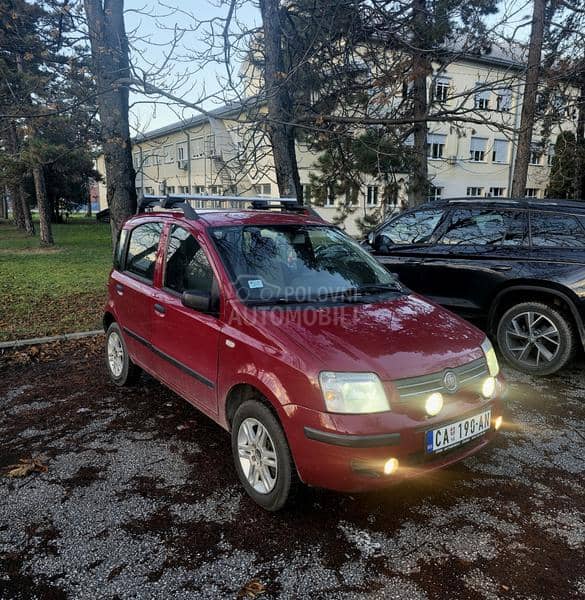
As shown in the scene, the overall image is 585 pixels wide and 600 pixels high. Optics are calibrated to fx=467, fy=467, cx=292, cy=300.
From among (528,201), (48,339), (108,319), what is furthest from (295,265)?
(48,339)

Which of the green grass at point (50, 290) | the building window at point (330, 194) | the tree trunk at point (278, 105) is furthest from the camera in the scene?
the building window at point (330, 194)

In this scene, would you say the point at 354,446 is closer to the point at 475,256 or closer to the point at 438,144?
the point at 475,256

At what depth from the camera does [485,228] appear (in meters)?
5.43

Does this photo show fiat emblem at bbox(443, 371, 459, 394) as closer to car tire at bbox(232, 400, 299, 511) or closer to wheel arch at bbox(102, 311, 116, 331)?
car tire at bbox(232, 400, 299, 511)

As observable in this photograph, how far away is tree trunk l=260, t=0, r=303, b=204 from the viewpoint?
7.20m

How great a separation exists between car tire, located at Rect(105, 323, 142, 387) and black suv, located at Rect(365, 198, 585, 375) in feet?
9.09

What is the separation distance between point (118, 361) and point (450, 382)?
337cm

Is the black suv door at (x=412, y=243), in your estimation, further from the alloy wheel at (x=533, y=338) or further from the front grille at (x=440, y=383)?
the front grille at (x=440, y=383)

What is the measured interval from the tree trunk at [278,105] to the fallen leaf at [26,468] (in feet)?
17.3

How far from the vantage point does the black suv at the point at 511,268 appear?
4770 millimetres

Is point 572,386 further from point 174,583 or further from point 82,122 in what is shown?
point 82,122

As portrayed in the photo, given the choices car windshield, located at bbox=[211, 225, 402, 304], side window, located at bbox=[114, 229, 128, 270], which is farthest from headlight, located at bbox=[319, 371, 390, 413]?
side window, located at bbox=[114, 229, 128, 270]

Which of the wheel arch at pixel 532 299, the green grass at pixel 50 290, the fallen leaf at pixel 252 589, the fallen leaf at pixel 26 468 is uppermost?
the wheel arch at pixel 532 299

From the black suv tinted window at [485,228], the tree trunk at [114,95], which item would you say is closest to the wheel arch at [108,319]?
the tree trunk at [114,95]
